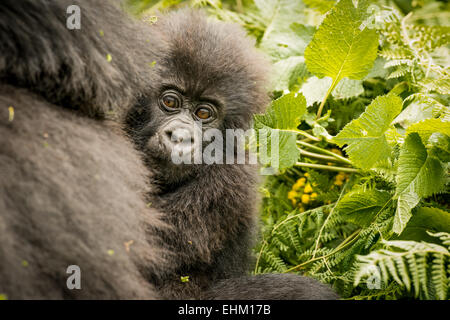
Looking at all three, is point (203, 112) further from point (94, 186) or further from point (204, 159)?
point (94, 186)

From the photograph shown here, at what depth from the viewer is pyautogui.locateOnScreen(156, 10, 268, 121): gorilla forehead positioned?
2.68 m

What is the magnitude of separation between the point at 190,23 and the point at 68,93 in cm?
135

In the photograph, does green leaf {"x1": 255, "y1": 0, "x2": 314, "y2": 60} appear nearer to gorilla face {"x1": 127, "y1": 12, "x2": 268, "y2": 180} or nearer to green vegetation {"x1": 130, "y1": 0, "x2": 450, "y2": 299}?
green vegetation {"x1": 130, "y1": 0, "x2": 450, "y2": 299}

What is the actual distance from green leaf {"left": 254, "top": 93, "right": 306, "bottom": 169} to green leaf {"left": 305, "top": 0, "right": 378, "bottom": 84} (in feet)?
1.03

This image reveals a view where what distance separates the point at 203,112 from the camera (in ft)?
9.12

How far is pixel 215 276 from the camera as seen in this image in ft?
7.90

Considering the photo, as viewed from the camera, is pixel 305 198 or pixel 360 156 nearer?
pixel 360 156

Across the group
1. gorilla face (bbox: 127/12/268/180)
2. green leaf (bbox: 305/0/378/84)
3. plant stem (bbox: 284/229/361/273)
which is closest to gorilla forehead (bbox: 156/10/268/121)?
gorilla face (bbox: 127/12/268/180)

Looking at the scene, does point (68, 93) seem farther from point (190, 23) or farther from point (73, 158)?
point (190, 23)

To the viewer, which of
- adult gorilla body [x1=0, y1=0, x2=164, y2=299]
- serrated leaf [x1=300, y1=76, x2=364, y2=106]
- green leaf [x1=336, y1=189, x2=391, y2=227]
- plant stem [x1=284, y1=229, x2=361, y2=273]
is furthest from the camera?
serrated leaf [x1=300, y1=76, x2=364, y2=106]

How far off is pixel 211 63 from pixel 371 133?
1013 mm

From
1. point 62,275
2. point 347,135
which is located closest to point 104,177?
point 62,275

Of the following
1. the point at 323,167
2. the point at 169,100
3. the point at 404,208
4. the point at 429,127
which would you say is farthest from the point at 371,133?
Result: the point at 169,100

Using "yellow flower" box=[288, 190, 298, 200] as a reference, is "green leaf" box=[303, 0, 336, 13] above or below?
above
